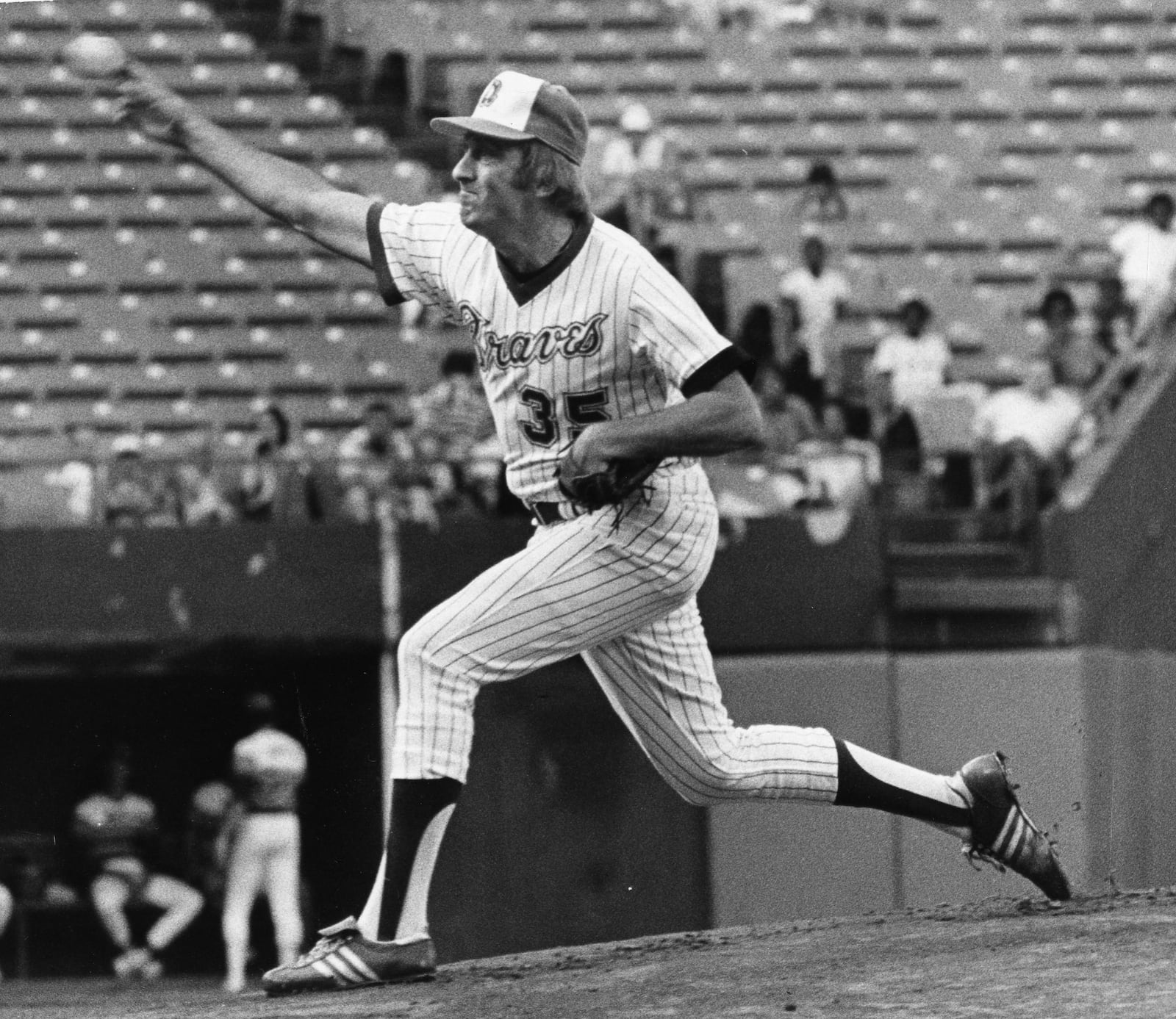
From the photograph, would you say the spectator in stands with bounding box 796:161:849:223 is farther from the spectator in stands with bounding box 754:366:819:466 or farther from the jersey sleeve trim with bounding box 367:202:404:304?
the jersey sleeve trim with bounding box 367:202:404:304

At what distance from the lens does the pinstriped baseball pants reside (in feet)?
13.6

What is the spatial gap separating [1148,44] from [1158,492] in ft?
20.9

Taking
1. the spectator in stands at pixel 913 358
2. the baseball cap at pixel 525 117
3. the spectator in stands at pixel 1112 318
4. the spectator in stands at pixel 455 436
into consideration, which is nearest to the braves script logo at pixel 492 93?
the baseball cap at pixel 525 117

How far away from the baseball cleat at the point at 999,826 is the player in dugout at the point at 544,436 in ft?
2.14

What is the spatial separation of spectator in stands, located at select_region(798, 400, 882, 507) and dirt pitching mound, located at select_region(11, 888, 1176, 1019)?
439 centimetres

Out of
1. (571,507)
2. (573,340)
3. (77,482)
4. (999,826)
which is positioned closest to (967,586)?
(77,482)

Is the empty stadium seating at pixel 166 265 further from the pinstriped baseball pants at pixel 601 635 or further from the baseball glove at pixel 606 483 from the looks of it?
the baseball glove at pixel 606 483

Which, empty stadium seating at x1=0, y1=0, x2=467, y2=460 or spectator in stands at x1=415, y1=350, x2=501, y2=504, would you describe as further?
empty stadium seating at x1=0, y1=0, x2=467, y2=460

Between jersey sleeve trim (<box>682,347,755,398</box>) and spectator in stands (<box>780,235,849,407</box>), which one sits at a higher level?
spectator in stands (<box>780,235,849,407</box>)

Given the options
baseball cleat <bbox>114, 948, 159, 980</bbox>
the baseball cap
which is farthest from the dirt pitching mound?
baseball cleat <bbox>114, 948, 159, 980</bbox>

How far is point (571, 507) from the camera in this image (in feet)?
14.1

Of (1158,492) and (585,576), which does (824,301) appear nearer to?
(1158,492)

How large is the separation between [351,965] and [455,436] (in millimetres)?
5552

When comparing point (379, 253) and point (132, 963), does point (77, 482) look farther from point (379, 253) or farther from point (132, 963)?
point (379, 253)
